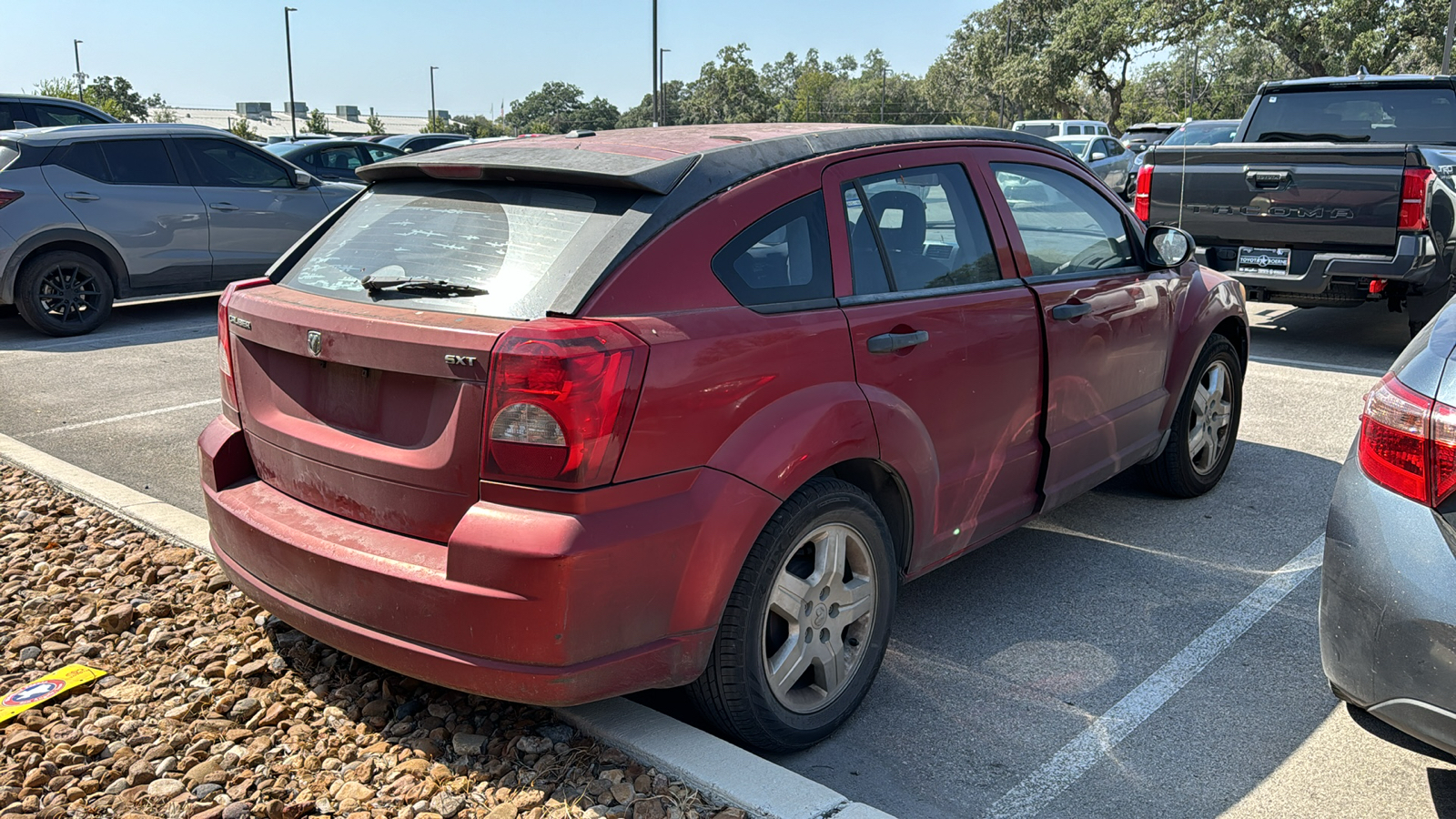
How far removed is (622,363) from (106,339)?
8581 mm

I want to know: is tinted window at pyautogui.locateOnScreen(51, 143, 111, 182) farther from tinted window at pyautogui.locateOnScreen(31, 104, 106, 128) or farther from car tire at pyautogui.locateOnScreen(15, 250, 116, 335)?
tinted window at pyautogui.locateOnScreen(31, 104, 106, 128)

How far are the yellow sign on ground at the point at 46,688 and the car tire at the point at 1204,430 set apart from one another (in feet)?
14.0

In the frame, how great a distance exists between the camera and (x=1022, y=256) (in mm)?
4012

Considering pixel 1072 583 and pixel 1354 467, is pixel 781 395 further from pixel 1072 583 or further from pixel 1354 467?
pixel 1072 583

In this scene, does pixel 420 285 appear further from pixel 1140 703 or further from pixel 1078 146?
pixel 1078 146

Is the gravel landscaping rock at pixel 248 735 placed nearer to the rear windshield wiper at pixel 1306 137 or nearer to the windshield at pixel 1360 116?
the rear windshield wiper at pixel 1306 137

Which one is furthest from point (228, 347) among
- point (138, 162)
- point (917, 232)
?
point (138, 162)

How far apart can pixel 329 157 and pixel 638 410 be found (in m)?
14.8

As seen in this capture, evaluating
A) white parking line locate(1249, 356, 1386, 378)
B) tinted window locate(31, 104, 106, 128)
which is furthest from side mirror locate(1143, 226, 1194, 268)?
tinted window locate(31, 104, 106, 128)

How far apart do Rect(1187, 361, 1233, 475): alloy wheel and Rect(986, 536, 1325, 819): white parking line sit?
0.82 metres

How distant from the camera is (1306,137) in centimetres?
976

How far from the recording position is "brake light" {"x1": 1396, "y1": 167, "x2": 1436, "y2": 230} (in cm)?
761

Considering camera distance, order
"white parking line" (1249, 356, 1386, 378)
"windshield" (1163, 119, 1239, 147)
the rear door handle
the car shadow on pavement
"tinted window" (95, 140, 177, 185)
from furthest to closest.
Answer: "windshield" (1163, 119, 1239, 147) < "tinted window" (95, 140, 177, 185) < the car shadow on pavement < "white parking line" (1249, 356, 1386, 378) < the rear door handle

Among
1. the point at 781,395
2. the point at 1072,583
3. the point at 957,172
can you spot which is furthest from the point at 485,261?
the point at 1072,583
